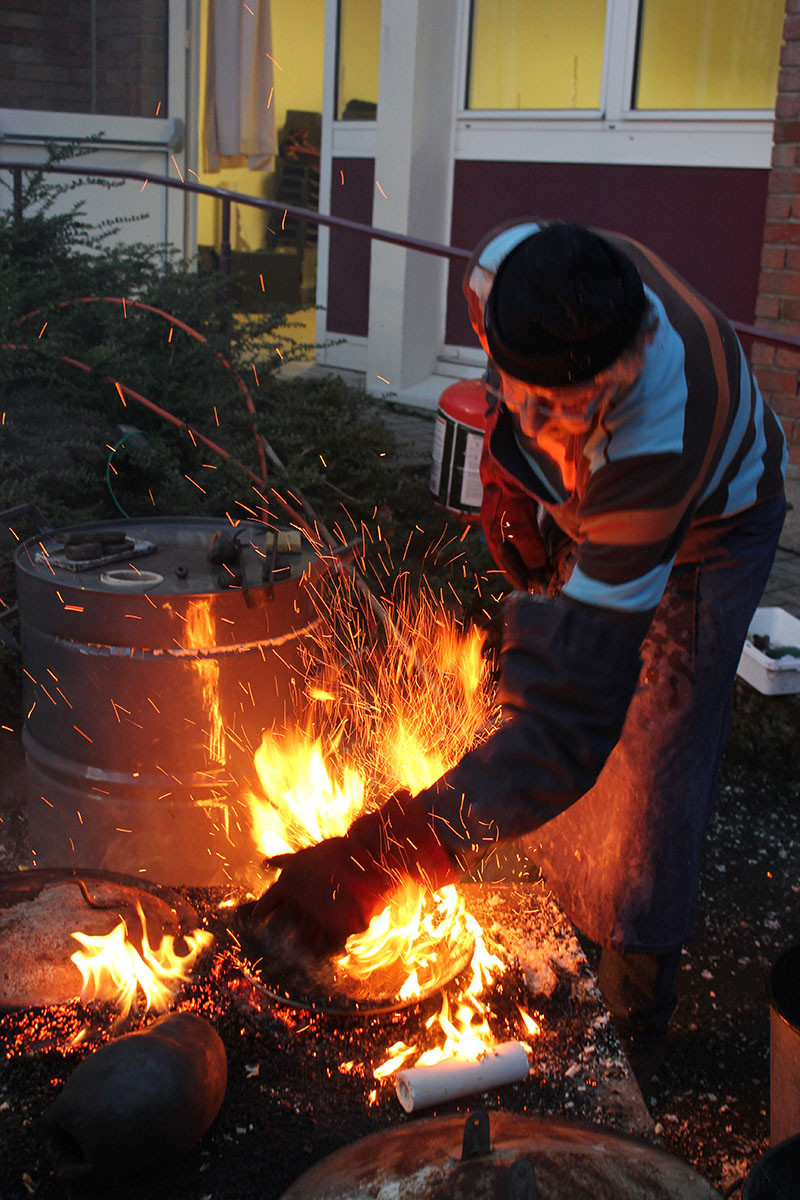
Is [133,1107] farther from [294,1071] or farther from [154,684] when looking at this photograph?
[154,684]

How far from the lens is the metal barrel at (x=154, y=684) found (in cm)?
254

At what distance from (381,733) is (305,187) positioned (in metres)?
9.38

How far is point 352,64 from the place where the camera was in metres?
7.97

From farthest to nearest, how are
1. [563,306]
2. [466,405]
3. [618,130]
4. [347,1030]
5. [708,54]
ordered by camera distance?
1. [618,130]
2. [708,54]
3. [466,405]
4. [347,1030]
5. [563,306]

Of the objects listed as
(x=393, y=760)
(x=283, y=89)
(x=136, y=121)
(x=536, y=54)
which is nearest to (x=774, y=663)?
(x=393, y=760)

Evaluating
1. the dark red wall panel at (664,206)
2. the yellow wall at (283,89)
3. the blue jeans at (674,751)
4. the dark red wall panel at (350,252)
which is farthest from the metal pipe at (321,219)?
the yellow wall at (283,89)

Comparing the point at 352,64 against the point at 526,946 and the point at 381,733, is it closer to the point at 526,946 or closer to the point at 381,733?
the point at 381,733

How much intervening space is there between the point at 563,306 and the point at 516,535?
42.6 inches

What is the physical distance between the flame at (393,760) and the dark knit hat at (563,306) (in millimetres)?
841

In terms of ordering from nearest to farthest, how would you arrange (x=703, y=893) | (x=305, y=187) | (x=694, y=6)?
(x=703, y=893), (x=694, y=6), (x=305, y=187)

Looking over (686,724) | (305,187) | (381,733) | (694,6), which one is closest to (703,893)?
(381,733)

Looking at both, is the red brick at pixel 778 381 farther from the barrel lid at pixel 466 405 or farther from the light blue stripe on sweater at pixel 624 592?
the light blue stripe on sweater at pixel 624 592

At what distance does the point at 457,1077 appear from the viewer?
66.6 inches

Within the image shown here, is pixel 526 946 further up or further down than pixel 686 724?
further down
